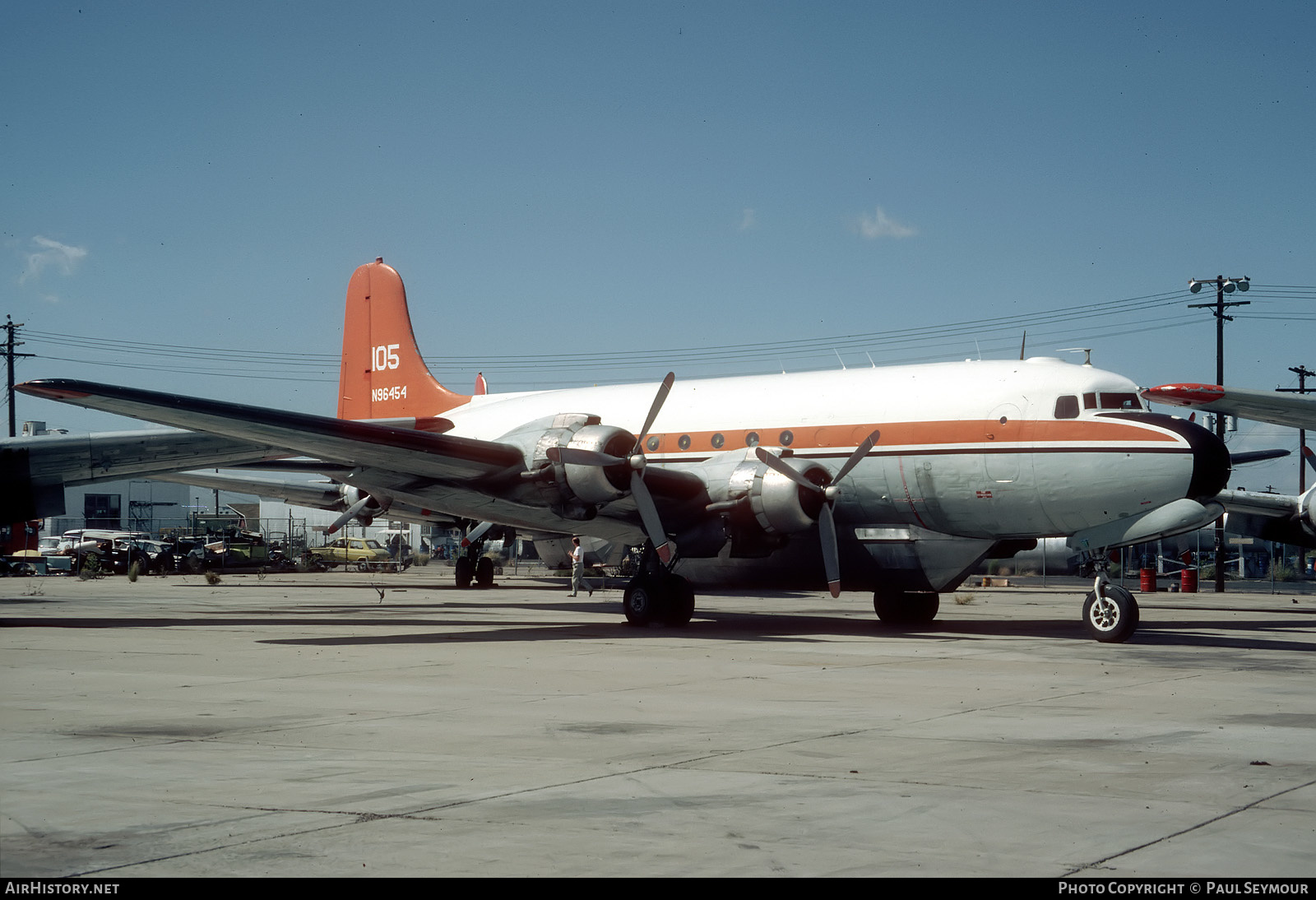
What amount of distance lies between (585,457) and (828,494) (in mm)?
3641

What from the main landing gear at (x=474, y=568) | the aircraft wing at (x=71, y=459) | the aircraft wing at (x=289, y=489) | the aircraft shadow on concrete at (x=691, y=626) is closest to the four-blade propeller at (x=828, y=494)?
the aircraft shadow on concrete at (x=691, y=626)

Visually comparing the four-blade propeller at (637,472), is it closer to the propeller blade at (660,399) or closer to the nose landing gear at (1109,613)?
the propeller blade at (660,399)

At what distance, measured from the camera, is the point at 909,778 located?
700 centimetres

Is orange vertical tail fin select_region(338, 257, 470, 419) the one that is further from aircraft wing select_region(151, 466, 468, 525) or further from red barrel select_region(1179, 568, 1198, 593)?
red barrel select_region(1179, 568, 1198, 593)

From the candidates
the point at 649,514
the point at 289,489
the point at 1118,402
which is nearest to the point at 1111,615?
the point at 1118,402

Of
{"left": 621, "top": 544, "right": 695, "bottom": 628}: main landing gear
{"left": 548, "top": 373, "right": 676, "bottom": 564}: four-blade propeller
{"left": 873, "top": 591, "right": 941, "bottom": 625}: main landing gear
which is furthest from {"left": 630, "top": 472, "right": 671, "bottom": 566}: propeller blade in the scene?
{"left": 873, "top": 591, "right": 941, "bottom": 625}: main landing gear

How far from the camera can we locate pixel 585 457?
18062mm

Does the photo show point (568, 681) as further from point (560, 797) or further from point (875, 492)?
point (875, 492)

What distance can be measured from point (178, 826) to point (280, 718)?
3901 mm

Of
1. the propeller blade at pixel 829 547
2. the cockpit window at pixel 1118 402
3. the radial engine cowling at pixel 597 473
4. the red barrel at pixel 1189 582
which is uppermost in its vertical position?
the cockpit window at pixel 1118 402

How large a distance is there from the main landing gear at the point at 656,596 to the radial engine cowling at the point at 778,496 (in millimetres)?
1844

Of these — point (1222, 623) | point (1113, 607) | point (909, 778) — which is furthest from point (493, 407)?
point (909, 778)

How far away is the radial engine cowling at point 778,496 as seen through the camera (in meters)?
17.8

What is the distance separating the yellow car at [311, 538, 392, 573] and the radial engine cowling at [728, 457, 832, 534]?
36911mm
